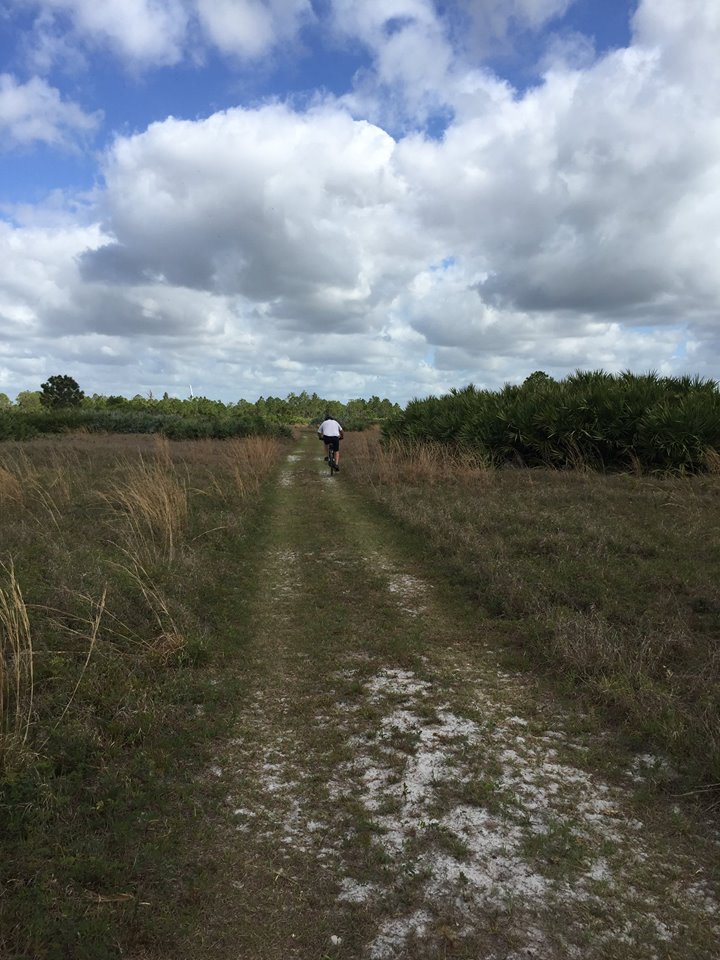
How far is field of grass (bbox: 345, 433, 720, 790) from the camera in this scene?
4141 millimetres

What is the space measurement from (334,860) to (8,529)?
7765 millimetres

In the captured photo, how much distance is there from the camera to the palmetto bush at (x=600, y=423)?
14.5 m

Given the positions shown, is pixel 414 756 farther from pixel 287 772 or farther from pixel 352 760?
pixel 287 772

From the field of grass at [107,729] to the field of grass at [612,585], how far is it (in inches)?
117

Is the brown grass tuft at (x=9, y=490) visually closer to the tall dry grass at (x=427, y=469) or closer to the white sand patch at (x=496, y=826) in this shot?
the tall dry grass at (x=427, y=469)

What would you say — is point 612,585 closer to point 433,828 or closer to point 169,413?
point 433,828

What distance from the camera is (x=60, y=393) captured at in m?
84.6

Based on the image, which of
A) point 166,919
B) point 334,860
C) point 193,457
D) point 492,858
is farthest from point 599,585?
point 193,457

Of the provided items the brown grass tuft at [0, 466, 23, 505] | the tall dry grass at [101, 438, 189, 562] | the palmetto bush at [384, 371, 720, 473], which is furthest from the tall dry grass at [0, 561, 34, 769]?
the palmetto bush at [384, 371, 720, 473]

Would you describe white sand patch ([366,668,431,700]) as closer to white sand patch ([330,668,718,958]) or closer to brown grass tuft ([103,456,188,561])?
white sand patch ([330,668,718,958])

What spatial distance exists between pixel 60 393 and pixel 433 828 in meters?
95.0

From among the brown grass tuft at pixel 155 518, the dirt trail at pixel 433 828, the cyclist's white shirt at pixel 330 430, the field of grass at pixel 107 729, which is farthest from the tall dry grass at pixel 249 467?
the dirt trail at pixel 433 828

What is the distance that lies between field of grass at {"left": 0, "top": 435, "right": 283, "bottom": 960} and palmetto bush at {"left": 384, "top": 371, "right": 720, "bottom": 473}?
12.0m

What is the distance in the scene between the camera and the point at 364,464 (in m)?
19.6
